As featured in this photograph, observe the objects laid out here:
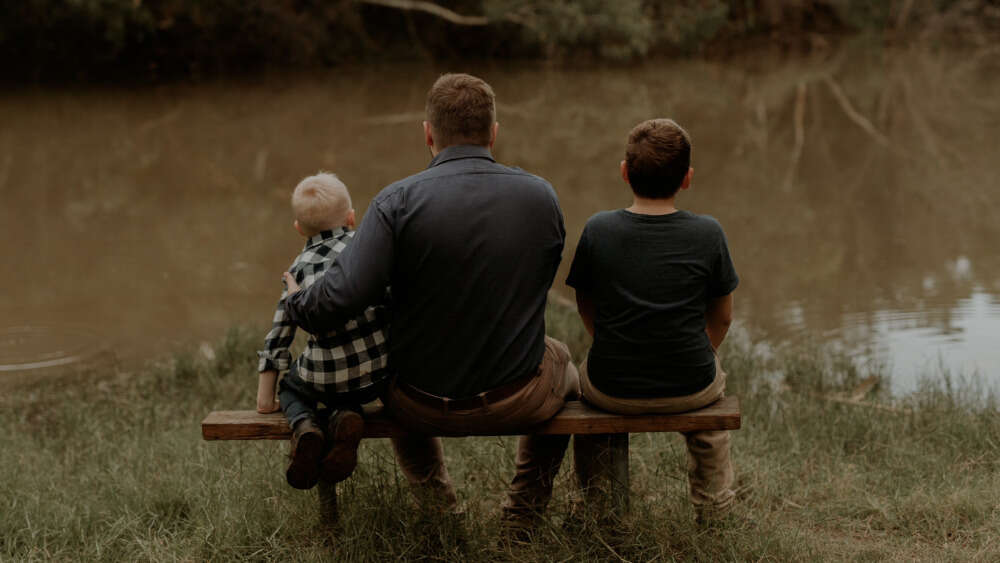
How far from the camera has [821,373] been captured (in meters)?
5.21

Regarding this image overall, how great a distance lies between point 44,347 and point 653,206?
4608 mm

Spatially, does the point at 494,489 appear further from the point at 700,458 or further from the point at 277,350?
the point at 277,350

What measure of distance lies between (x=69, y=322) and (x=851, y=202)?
709 centimetres

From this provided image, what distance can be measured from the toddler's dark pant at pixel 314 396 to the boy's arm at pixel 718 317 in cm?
95

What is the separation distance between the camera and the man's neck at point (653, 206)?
2877 mm

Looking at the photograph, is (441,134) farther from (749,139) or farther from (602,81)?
(602,81)

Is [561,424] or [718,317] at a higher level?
[718,317]

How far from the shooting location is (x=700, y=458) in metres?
3.09

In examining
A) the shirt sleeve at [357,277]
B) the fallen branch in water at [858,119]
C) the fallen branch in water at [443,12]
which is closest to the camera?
the shirt sleeve at [357,277]

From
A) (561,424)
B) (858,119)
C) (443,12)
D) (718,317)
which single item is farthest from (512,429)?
(443,12)

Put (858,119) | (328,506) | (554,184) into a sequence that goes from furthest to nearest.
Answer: (858,119) < (554,184) < (328,506)

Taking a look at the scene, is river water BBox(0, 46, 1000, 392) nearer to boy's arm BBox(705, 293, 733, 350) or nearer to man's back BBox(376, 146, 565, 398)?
boy's arm BBox(705, 293, 733, 350)

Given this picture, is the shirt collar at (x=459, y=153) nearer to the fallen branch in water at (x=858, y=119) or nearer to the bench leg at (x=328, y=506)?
the bench leg at (x=328, y=506)

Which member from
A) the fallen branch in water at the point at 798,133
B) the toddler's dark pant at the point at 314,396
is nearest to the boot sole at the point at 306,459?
the toddler's dark pant at the point at 314,396
